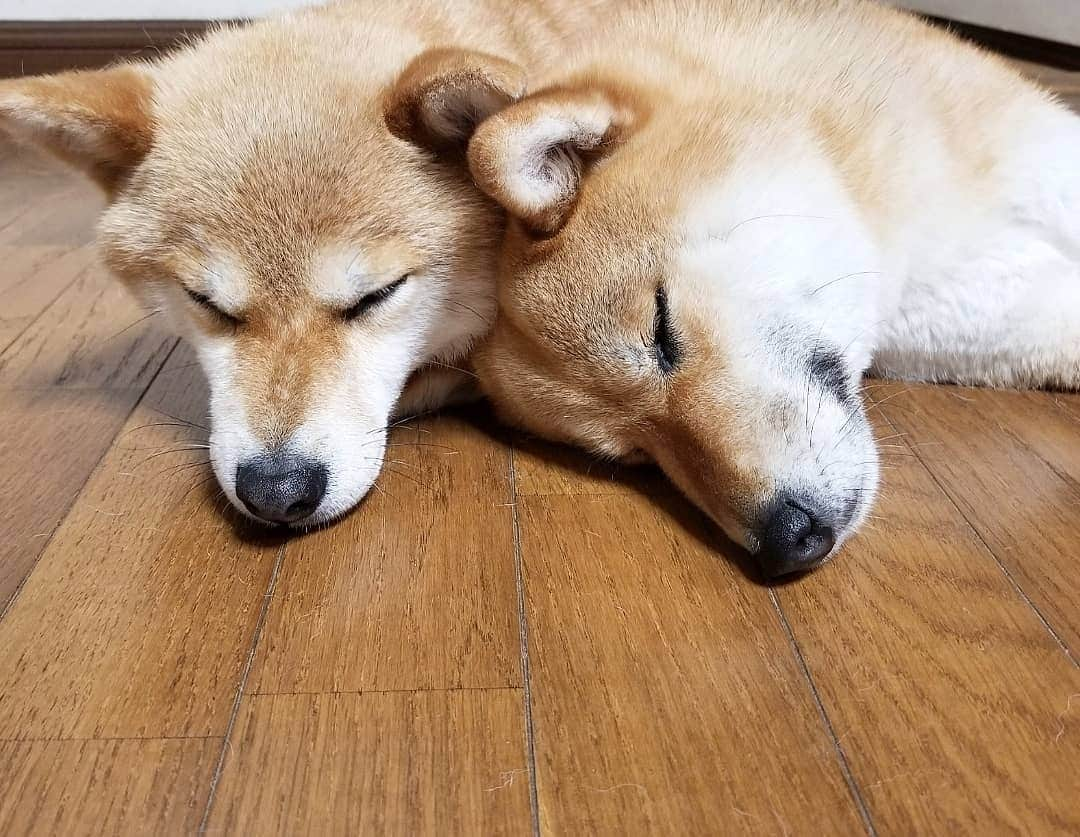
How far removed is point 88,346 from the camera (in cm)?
234

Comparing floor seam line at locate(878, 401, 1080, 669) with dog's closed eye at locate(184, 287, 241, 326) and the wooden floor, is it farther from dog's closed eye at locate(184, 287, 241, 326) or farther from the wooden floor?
dog's closed eye at locate(184, 287, 241, 326)

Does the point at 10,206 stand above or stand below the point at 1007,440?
below

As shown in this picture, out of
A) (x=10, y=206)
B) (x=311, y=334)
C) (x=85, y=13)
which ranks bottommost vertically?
(x=10, y=206)

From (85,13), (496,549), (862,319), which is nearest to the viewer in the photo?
(496,549)

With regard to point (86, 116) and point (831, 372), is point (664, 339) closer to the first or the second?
point (831, 372)

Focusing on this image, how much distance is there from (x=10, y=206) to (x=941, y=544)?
3624 millimetres

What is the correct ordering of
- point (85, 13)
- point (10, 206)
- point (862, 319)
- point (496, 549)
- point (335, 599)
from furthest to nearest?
1. point (85, 13)
2. point (10, 206)
3. point (862, 319)
4. point (496, 549)
5. point (335, 599)

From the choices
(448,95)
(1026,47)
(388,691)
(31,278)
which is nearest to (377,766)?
(388,691)

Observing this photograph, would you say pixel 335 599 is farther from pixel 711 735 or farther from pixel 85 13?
pixel 85 13

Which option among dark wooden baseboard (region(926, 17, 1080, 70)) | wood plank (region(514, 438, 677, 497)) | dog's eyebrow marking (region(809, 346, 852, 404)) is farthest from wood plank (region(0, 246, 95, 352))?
dark wooden baseboard (region(926, 17, 1080, 70))

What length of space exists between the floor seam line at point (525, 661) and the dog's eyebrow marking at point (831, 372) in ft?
1.81

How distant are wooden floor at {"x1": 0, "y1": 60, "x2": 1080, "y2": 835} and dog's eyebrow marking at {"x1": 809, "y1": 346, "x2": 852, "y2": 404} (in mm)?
200

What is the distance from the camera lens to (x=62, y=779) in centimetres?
110

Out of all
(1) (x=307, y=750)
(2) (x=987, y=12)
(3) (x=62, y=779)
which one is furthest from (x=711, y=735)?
(2) (x=987, y=12)
